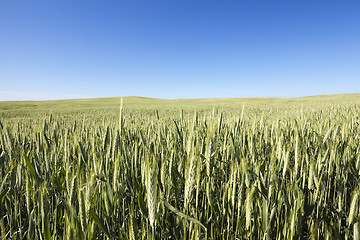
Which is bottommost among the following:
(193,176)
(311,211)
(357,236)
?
(311,211)

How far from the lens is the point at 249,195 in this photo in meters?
0.63

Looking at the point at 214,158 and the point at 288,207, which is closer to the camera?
the point at 288,207

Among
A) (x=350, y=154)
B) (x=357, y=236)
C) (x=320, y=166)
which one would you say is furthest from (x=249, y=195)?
(x=350, y=154)

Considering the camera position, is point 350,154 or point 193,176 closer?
point 193,176

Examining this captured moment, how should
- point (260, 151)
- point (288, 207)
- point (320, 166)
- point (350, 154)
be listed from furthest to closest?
point (260, 151) → point (350, 154) → point (320, 166) → point (288, 207)

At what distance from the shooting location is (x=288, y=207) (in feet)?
2.59

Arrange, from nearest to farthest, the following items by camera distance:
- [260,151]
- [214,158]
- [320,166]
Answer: [320,166]
[214,158]
[260,151]

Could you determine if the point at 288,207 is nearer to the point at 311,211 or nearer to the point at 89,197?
the point at 311,211

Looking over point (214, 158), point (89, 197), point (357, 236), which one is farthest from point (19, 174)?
point (357, 236)

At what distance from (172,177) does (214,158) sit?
0.39 meters

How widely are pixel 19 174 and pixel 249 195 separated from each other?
1164 millimetres

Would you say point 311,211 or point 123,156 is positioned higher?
point 123,156

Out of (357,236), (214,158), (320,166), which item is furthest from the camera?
(214,158)

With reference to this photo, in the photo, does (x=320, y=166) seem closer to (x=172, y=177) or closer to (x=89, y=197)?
(x=172, y=177)
